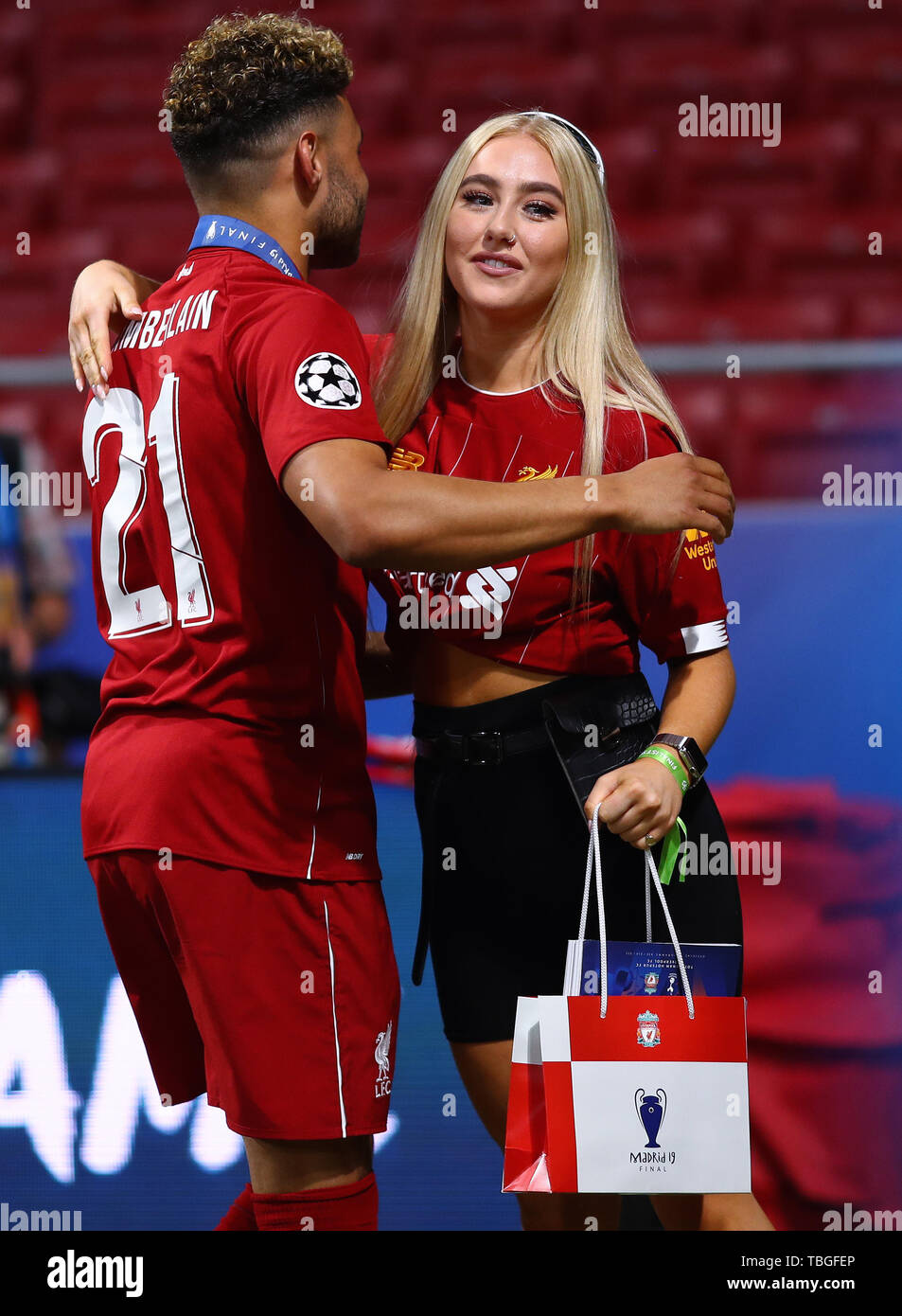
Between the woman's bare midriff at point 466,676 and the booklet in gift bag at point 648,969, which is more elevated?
the woman's bare midriff at point 466,676

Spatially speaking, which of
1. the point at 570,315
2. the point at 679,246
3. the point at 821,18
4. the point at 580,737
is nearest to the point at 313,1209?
the point at 580,737

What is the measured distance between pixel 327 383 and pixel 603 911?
58cm

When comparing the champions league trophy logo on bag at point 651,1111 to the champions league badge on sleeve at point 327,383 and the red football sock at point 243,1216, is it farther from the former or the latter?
the champions league badge on sleeve at point 327,383

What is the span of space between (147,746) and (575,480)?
478mm

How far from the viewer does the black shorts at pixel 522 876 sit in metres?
1.40

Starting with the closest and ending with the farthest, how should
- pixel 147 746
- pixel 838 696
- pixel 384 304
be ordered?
pixel 147 746
pixel 838 696
pixel 384 304

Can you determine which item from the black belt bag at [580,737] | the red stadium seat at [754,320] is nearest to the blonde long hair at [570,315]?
the black belt bag at [580,737]

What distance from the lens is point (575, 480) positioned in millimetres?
1177

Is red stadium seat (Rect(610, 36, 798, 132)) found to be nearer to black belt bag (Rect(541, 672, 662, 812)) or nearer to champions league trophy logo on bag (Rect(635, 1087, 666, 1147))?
black belt bag (Rect(541, 672, 662, 812))

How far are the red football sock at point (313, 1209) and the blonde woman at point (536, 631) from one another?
0.83 ft

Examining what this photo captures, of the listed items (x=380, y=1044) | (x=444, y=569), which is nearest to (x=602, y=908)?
(x=380, y=1044)

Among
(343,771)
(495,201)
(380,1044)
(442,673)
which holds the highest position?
(495,201)

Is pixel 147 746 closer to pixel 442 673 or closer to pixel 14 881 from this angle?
pixel 442 673

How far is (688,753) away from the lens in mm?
1368
